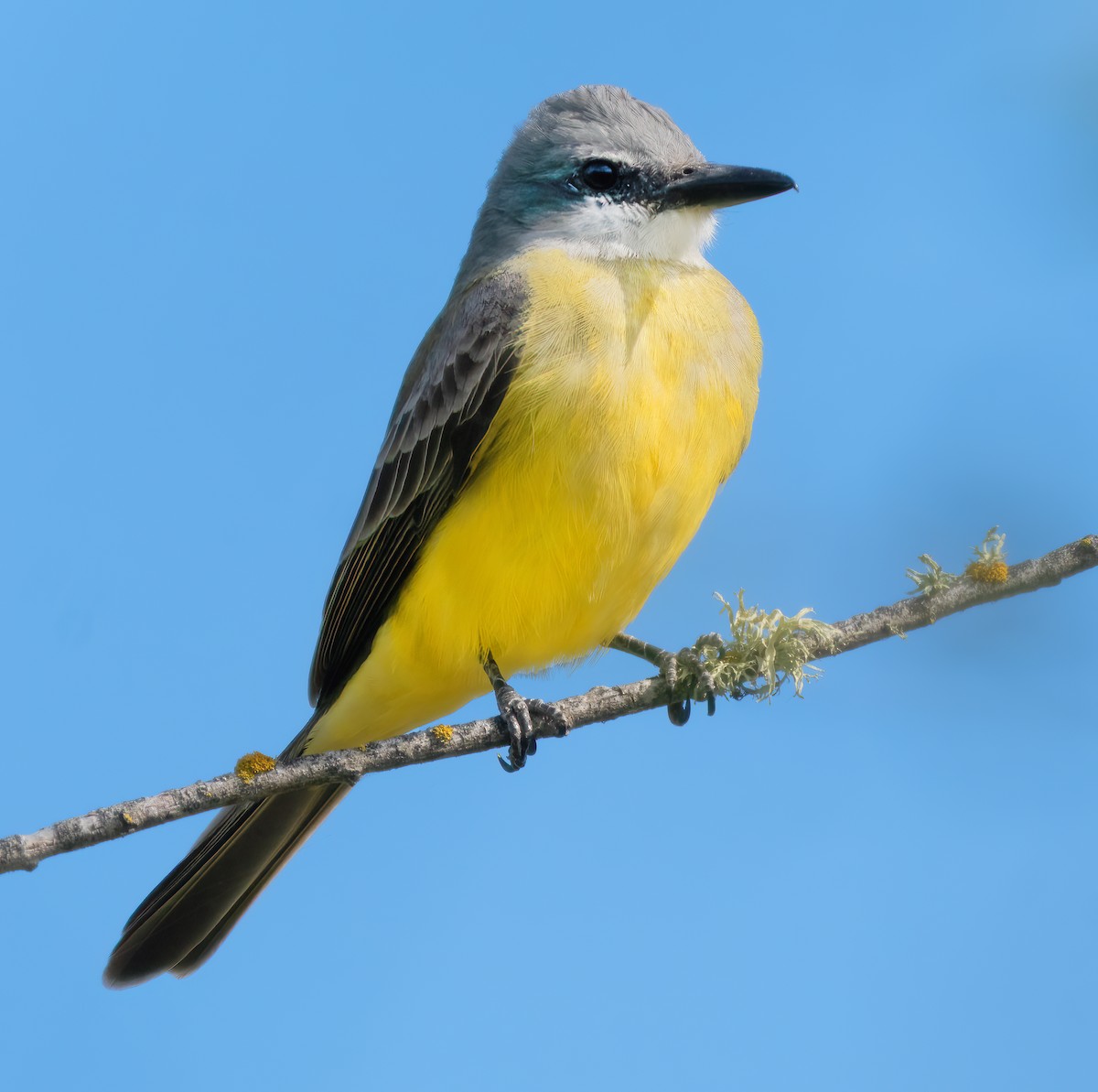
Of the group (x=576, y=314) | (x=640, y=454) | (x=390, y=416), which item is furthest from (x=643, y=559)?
(x=390, y=416)

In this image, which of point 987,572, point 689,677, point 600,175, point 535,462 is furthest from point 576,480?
point 600,175

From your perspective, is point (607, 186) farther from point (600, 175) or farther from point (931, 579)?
point (931, 579)

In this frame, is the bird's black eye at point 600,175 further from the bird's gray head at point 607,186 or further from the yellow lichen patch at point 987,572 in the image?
the yellow lichen patch at point 987,572

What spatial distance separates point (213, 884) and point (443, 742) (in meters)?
1.57

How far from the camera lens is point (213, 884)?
184 inches

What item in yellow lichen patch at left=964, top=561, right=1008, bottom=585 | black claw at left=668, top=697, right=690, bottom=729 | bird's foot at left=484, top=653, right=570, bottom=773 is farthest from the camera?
black claw at left=668, top=697, right=690, bottom=729

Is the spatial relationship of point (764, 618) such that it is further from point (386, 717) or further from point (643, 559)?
point (386, 717)

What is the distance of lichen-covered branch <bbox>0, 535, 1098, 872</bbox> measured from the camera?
10.3 feet

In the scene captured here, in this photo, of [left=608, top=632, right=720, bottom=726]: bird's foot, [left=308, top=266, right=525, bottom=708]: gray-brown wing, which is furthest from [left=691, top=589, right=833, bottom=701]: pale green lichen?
[left=308, top=266, right=525, bottom=708]: gray-brown wing

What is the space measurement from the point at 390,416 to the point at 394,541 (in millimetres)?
910

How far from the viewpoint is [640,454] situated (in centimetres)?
409

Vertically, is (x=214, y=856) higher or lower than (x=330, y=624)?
lower

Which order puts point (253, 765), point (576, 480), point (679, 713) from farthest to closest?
point (679, 713), point (576, 480), point (253, 765)

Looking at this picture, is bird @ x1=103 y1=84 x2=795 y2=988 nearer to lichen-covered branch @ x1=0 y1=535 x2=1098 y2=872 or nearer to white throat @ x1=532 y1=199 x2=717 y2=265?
white throat @ x1=532 y1=199 x2=717 y2=265
